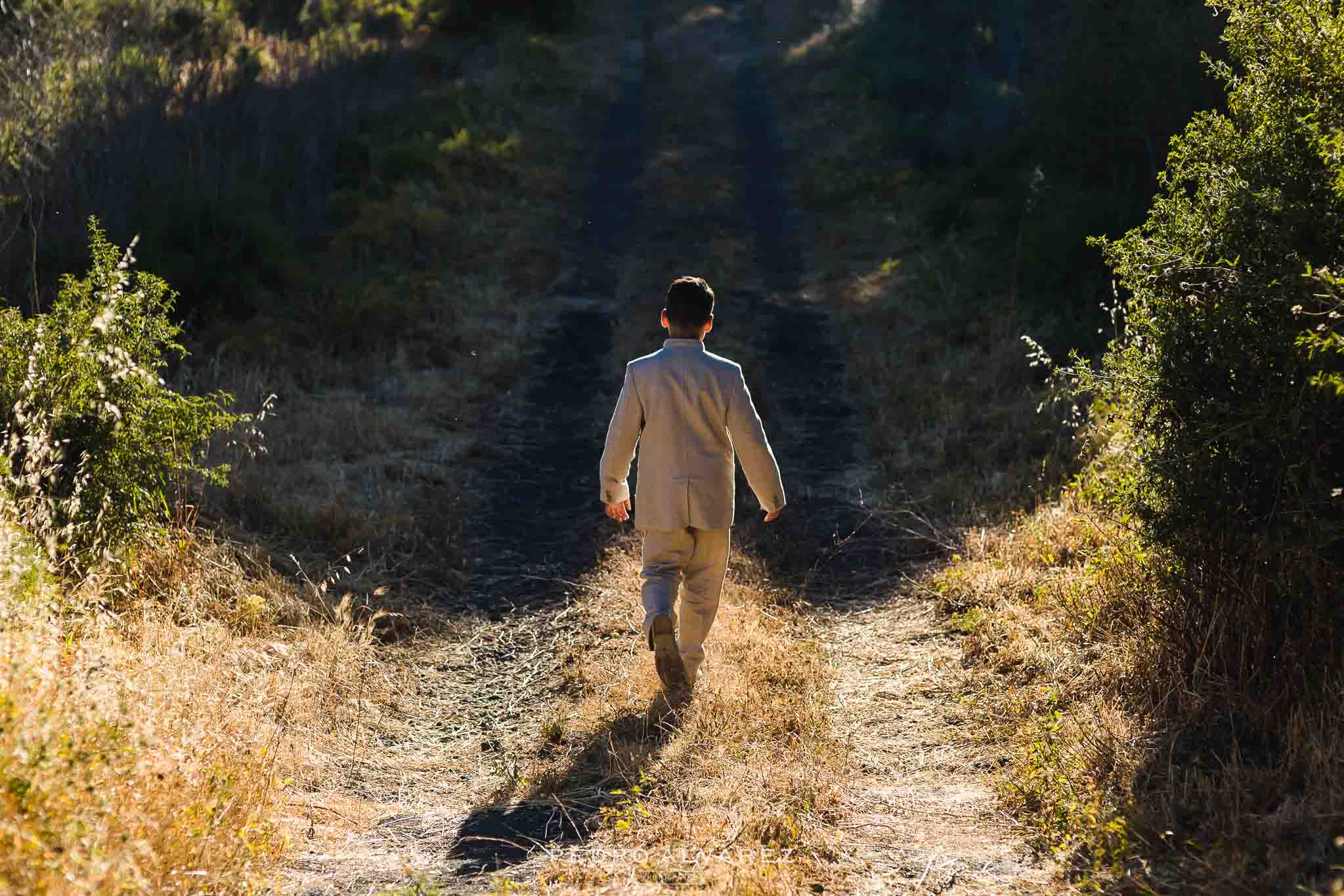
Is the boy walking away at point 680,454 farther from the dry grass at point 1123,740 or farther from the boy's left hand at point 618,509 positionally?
the dry grass at point 1123,740

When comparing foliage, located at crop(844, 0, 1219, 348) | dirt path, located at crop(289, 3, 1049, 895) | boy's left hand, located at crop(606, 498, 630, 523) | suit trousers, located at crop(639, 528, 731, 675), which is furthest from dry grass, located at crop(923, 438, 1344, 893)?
foliage, located at crop(844, 0, 1219, 348)

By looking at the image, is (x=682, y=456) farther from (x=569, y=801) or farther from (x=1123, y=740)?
(x=1123, y=740)

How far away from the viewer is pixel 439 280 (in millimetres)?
13320

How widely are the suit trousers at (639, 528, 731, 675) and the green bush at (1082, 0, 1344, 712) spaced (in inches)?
69.5

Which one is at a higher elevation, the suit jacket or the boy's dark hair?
the boy's dark hair

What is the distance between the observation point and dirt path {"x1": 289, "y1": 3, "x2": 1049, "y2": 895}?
4023 mm

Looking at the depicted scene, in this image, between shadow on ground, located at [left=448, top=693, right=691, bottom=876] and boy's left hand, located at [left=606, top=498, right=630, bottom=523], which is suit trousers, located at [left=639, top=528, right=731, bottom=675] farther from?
shadow on ground, located at [left=448, top=693, right=691, bottom=876]

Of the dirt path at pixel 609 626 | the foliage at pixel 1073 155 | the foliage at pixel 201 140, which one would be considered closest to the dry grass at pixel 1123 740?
the dirt path at pixel 609 626

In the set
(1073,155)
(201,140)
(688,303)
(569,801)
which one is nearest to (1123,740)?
(569,801)

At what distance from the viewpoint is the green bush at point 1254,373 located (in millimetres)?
4160

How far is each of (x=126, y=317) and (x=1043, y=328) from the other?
802cm

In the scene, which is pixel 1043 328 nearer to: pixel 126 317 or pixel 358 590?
pixel 358 590

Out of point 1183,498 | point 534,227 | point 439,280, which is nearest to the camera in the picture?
point 1183,498

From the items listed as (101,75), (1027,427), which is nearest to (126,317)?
(1027,427)
